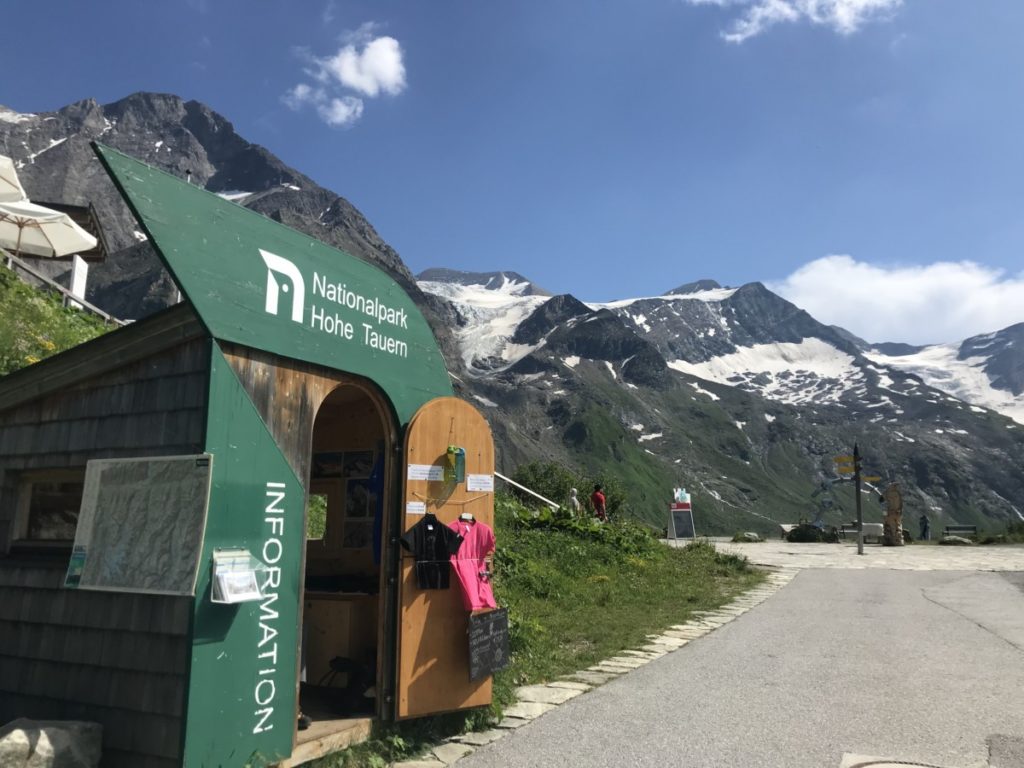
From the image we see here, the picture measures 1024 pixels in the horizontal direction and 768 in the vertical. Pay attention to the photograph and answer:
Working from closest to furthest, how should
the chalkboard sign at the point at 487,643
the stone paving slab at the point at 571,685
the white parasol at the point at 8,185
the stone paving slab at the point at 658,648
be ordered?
the chalkboard sign at the point at 487,643, the stone paving slab at the point at 571,685, the stone paving slab at the point at 658,648, the white parasol at the point at 8,185

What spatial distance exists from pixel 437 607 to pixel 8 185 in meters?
17.8

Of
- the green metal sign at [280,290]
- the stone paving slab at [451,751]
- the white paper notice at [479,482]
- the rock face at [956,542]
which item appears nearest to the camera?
the green metal sign at [280,290]

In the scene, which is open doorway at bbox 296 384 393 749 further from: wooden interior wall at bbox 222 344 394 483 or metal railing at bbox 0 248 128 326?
metal railing at bbox 0 248 128 326

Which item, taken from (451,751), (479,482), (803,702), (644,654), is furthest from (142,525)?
(644,654)

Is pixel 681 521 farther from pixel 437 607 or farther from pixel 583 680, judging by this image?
pixel 437 607

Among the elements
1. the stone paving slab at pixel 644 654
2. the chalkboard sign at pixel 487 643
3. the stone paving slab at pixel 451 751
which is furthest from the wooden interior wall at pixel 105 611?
the stone paving slab at pixel 644 654

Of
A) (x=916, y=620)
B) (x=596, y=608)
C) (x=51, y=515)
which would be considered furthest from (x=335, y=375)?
(x=916, y=620)

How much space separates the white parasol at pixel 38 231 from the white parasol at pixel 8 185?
1.25 ft

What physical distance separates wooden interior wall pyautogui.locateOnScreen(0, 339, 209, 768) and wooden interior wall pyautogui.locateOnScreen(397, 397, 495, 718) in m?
1.98

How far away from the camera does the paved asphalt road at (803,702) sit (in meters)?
6.07

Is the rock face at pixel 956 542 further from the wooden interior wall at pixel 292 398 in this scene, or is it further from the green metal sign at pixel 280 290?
the wooden interior wall at pixel 292 398

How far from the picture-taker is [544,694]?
318 inches

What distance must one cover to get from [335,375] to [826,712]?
5.61 m

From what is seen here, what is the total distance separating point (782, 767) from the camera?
5.70 m
